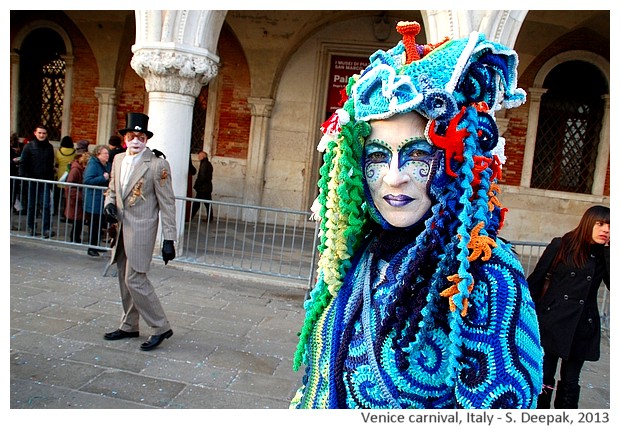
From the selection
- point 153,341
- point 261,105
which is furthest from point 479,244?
point 261,105

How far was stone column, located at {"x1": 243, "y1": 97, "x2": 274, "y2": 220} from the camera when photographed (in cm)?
1230

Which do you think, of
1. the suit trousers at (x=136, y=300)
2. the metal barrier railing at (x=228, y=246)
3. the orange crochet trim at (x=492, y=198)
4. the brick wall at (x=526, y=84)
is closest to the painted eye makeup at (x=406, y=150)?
the orange crochet trim at (x=492, y=198)

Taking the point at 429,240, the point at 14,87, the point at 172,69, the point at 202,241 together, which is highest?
the point at 14,87

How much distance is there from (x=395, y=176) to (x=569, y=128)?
11.5 m

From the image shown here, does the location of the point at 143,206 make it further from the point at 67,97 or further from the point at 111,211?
the point at 67,97

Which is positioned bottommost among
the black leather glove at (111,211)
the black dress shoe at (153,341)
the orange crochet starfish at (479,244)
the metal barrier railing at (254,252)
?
the black dress shoe at (153,341)

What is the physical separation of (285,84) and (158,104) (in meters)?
5.40

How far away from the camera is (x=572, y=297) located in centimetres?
349

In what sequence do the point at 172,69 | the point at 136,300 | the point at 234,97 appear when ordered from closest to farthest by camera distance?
the point at 136,300
the point at 172,69
the point at 234,97

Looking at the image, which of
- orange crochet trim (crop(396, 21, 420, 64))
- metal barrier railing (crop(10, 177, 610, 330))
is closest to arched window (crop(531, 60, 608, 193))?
metal barrier railing (crop(10, 177, 610, 330))

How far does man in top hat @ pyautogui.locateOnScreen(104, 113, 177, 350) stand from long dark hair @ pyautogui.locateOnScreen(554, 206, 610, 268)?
3.01 m

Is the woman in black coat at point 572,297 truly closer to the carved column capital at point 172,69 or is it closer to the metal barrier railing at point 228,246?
the metal barrier railing at point 228,246

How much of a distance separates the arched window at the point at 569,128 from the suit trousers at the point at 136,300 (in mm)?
9557

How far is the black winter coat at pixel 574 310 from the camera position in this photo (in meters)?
3.47
